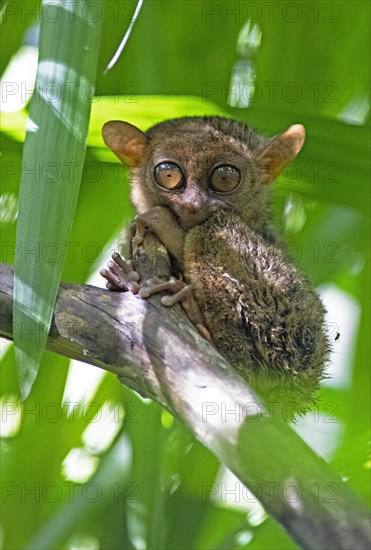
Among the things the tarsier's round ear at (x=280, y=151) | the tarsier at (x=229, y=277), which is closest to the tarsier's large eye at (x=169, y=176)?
the tarsier at (x=229, y=277)

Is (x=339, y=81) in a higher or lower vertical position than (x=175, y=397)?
higher

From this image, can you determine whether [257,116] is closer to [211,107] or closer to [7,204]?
[211,107]

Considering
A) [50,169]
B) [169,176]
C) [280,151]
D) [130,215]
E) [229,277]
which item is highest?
[50,169]

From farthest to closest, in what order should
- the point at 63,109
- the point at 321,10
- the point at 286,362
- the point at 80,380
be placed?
1. the point at 321,10
2. the point at 80,380
3. the point at 286,362
4. the point at 63,109

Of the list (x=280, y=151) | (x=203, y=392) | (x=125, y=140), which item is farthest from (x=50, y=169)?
(x=280, y=151)

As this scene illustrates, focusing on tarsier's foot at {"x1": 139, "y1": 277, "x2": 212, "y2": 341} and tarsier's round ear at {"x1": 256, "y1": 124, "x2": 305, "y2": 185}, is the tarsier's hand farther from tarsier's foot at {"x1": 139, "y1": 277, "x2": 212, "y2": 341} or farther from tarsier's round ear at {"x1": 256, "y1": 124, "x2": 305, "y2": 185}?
tarsier's round ear at {"x1": 256, "y1": 124, "x2": 305, "y2": 185}

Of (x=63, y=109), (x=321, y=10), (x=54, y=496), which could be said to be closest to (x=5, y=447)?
(x=54, y=496)

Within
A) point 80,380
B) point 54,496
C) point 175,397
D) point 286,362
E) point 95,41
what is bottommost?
point 54,496

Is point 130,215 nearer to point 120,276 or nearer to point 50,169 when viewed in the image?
point 120,276
